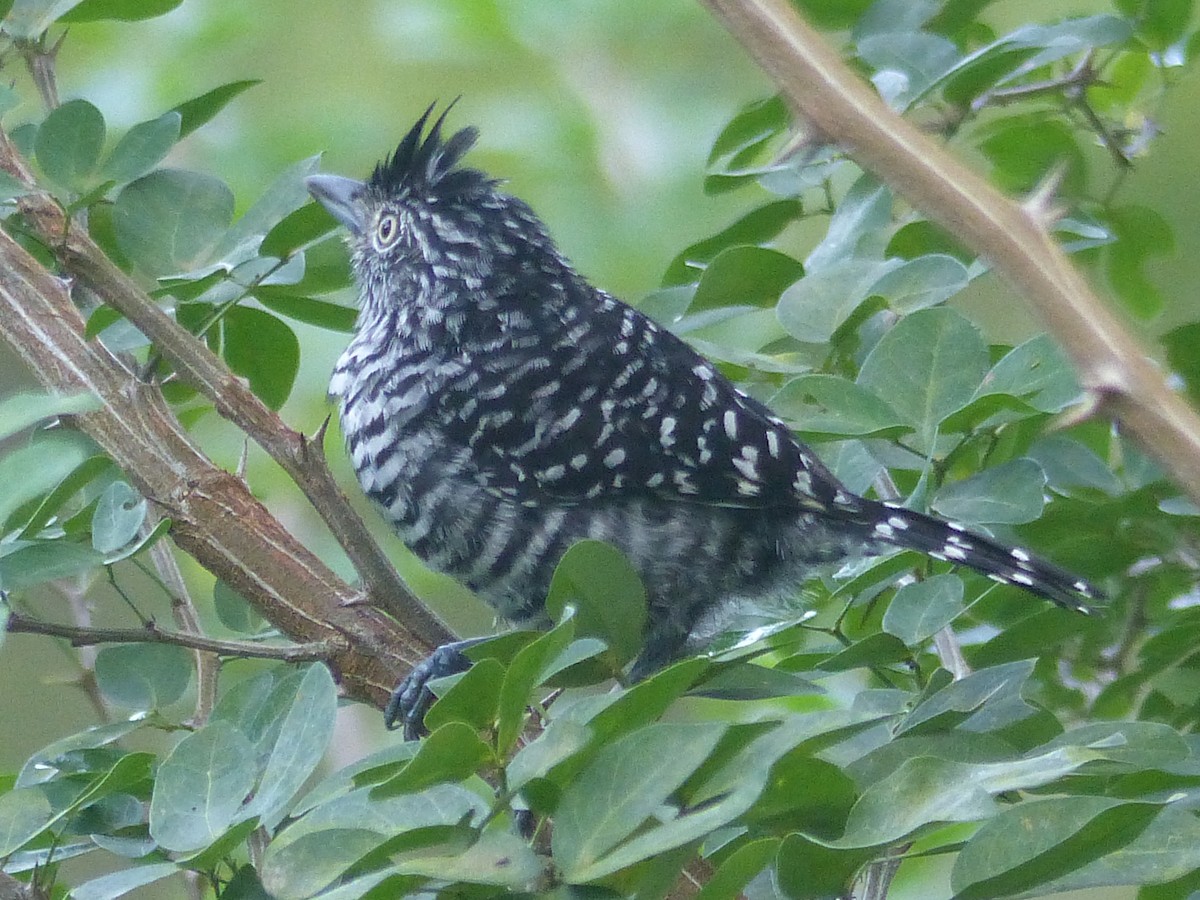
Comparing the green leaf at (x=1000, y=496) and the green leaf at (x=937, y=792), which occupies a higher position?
the green leaf at (x=1000, y=496)

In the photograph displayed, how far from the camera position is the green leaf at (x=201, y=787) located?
119 cm

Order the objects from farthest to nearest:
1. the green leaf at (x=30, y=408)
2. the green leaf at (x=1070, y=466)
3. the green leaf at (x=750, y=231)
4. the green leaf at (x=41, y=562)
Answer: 1. the green leaf at (x=750, y=231)
2. the green leaf at (x=1070, y=466)
3. the green leaf at (x=41, y=562)
4. the green leaf at (x=30, y=408)

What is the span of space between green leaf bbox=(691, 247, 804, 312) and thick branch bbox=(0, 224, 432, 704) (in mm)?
619

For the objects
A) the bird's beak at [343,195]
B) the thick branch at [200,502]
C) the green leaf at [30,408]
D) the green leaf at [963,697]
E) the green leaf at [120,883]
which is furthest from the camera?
the bird's beak at [343,195]

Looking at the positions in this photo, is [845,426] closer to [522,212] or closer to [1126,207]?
[1126,207]

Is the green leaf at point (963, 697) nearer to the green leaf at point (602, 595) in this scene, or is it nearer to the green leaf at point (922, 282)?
the green leaf at point (602, 595)

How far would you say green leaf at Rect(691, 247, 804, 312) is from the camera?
1.92 meters

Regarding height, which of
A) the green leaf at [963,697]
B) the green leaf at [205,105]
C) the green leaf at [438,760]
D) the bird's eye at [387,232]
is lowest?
the green leaf at [963,697]

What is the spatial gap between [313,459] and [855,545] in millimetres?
1164

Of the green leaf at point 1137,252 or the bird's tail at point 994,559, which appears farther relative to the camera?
the green leaf at point 1137,252

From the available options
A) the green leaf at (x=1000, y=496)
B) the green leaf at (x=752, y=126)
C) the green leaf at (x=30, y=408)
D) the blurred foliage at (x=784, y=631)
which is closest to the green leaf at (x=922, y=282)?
the blurred foliage at (x=784, y=631)

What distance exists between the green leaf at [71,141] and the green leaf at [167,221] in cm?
7

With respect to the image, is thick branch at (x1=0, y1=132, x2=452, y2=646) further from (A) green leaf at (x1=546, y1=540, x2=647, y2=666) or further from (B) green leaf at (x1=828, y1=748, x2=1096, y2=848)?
(B) green leaf at (x1=828, y1=748, x2=1096, y2=848)

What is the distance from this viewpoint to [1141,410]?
0.79 metres
